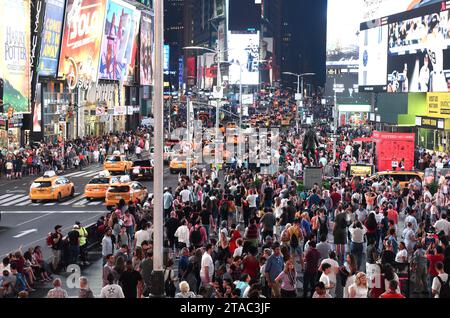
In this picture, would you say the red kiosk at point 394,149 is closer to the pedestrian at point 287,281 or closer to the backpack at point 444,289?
the pedestrian at point 287,281

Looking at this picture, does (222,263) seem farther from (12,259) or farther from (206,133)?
(206,133)

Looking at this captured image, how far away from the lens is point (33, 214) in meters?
38.9

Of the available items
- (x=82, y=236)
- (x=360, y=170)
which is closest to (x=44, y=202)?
(x=360, y=170)

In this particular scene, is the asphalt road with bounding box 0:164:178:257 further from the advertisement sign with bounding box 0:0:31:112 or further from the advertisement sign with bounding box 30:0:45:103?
the advertisement sign with bounding box 30:0:45:103

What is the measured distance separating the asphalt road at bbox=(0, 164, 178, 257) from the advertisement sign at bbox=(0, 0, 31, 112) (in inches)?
493

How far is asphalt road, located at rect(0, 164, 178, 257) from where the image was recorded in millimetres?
31234

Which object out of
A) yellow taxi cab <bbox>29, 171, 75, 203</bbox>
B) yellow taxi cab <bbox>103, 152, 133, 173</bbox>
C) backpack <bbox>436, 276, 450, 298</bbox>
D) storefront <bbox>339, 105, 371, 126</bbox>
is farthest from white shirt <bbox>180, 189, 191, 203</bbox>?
storefront <bbox>339, 105, 371, 126</bbox>

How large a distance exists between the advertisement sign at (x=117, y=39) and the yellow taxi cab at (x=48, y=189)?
152 ft

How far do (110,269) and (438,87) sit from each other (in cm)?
5489

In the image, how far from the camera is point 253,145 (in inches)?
2325

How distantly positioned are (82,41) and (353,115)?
59.9 m

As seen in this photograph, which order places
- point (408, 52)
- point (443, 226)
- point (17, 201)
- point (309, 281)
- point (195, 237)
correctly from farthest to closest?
point (408, 52) → point (17, 201) → point (443, 226) → point (195, 237) → point (309, 281)

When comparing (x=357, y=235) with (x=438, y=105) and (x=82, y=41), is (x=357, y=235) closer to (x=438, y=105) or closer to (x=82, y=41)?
(x=438, y=105)
